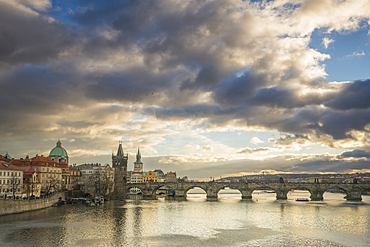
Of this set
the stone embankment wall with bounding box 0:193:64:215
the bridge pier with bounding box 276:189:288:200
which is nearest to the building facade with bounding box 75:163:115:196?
the stone embankment wall with bounding box 0:193:64:215

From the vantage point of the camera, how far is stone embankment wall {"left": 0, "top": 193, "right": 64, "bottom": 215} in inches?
2635

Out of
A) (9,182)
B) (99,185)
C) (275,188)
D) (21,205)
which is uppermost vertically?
(9,182)

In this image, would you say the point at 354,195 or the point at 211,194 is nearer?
the point at 354,195

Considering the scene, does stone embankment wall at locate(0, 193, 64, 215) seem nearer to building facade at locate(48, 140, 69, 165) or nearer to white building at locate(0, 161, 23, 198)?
white building at locate(0, 161, 23, 198)

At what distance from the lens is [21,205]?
2874 inches

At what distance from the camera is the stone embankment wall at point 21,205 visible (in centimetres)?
6694

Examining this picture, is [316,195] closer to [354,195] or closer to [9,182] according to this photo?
[354,195]

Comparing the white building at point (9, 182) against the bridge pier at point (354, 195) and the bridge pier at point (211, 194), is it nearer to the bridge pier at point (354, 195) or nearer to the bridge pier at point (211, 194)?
the bridge pier at point (211, 194)

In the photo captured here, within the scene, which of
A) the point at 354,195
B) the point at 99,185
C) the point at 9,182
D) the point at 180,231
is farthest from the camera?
the point at 354,195

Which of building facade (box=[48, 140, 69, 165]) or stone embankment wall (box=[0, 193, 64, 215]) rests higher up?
building facade (box=[48, 140, 69, 165])

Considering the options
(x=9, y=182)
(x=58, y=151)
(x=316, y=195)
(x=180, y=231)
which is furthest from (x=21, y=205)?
(x=316, y=195)

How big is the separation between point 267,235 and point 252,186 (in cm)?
9114

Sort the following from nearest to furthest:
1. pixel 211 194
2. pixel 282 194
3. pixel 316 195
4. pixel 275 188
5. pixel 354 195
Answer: pixel 354 195
pixel 316 195
pixel 275 188
pixel 282 194
pixel 211 194

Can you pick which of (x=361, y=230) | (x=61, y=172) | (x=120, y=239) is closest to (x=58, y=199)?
(x=61, y=172)
